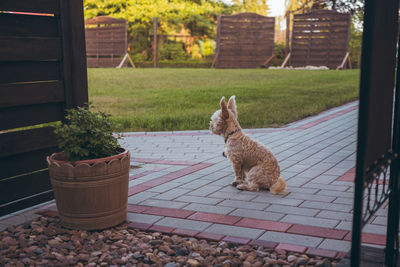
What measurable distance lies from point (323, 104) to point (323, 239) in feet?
25.8

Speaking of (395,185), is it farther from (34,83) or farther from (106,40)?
(106,40)

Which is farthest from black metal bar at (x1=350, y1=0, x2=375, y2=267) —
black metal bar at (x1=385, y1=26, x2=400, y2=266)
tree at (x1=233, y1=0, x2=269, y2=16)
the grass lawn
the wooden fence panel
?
tree at (x1=233, y1=0, x2=269, y2=16)

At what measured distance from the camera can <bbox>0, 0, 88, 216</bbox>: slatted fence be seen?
4.08m

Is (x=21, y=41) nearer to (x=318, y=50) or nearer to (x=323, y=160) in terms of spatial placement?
(x=323, y=160)

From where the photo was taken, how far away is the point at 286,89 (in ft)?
44.7

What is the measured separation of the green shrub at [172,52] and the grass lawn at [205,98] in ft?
34.0

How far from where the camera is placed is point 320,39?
2300 cm

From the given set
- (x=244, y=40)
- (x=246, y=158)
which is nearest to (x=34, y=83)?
(x=246, y=158)

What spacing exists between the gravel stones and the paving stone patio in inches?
5.6

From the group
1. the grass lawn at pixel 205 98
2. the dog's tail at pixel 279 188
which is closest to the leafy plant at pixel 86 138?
the dog's tail at pixel 279 188

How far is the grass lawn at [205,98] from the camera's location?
9.05 meters

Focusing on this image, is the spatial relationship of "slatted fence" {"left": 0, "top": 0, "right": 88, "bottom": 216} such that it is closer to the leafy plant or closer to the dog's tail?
the leafy plant

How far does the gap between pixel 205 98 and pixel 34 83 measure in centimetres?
770

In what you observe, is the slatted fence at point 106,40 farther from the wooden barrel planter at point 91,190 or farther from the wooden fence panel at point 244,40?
the wooden barrel planter at point 91,190
